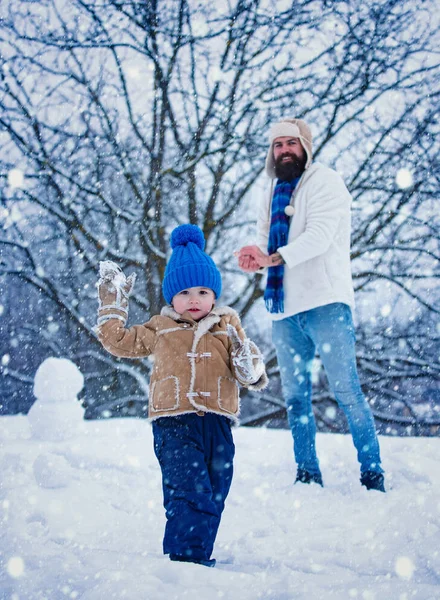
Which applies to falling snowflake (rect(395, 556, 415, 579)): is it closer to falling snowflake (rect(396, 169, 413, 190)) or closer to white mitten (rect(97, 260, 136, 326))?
white mitten (rect(97, 260, 136, 326))

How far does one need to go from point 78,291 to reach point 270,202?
533 centimetres

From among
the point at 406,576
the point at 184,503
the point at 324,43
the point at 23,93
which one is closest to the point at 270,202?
the point at 184,503

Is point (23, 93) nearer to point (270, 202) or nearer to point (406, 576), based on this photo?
point (270, 202)

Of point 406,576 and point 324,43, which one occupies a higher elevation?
point 324,43

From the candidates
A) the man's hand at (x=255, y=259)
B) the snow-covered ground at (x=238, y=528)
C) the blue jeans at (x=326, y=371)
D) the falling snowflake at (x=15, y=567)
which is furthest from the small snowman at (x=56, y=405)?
the falling snowflake at (x=15, y=567)

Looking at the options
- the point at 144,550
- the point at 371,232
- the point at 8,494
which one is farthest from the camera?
the point at 371,232

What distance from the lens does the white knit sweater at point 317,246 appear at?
2639 millimetres

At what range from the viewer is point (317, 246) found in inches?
104

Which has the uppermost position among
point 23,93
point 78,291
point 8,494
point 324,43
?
point 324,43

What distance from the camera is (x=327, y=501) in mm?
2459

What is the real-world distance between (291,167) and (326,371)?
1.20m

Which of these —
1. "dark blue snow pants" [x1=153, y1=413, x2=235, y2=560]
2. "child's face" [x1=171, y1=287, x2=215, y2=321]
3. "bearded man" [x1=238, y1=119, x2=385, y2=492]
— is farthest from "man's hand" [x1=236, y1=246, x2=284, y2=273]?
"dark blue snow pants" [x1=153, y1=413, x2=235, y2=560]

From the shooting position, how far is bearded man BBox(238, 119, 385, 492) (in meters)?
2.63

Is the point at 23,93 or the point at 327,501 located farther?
the point at 23,93
